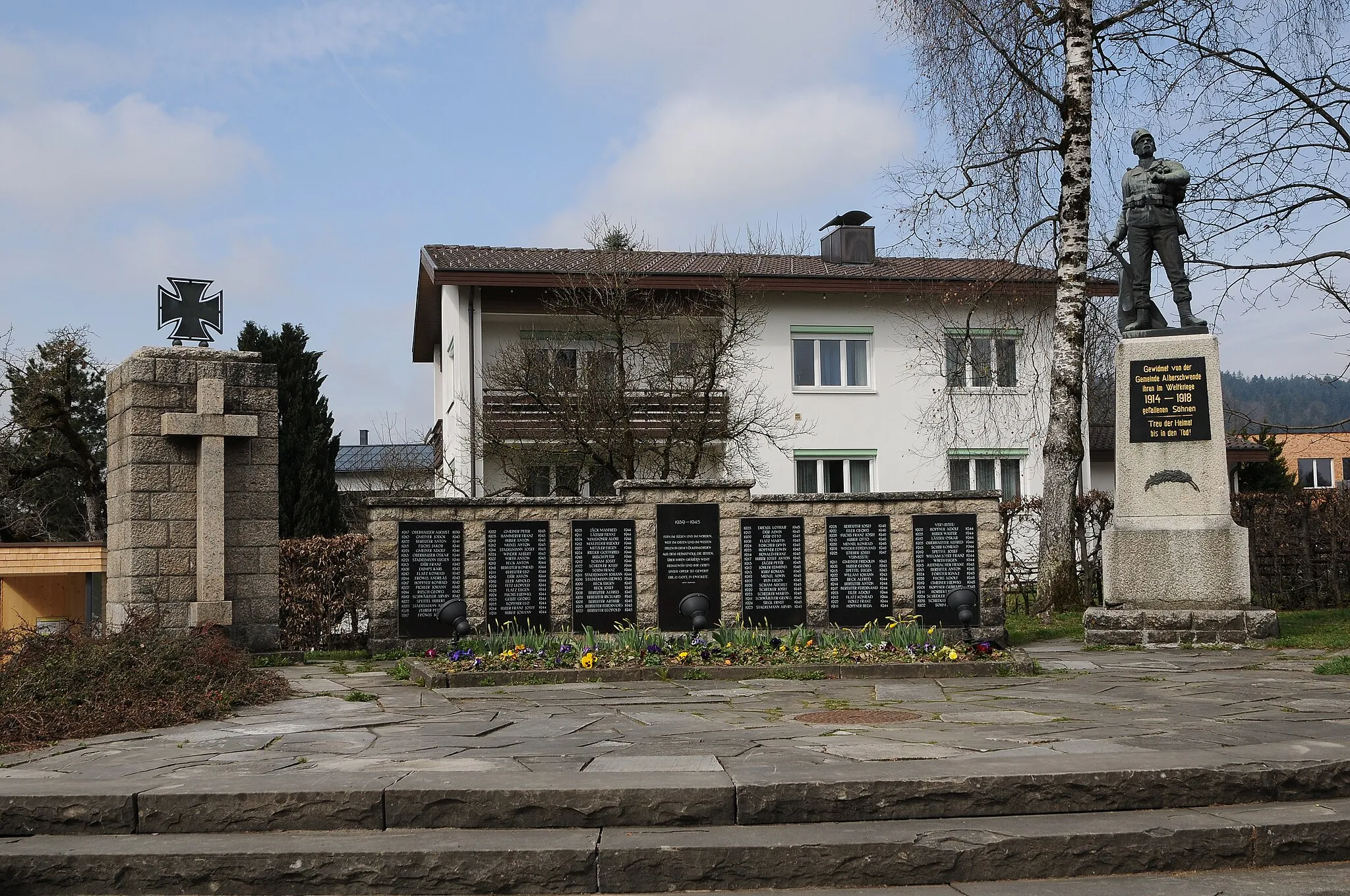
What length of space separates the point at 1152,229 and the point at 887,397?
14.4m

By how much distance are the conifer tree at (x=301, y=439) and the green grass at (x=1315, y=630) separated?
17.6 m

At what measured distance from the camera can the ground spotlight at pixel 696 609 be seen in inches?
476

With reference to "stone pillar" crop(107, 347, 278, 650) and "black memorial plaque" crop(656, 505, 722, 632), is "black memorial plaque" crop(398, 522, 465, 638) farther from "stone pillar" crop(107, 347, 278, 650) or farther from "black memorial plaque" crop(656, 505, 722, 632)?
"black memorial plaque" crop(656, 505, 722, 632)

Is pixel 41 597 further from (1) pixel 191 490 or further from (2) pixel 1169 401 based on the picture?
(2) pixel 1169 401

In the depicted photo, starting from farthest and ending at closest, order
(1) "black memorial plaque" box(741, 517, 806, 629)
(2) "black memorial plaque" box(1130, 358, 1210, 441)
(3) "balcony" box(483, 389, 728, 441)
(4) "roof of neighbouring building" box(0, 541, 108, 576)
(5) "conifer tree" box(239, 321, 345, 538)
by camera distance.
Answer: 1. (5) "conifer tree" box(239, 321, 345, 538)
2. (3) "balcony" box(483, 389, 728, 441)
3. (2) "black memorial plaque" box(1130, 358, 1210, 441)
4. (1) "black memorial plaque" box(741, 517, 806, 629)
5. (4) "roof of neighbouring building" box(0, 541, 108, 576)

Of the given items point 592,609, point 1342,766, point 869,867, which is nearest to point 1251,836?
point 1342,766

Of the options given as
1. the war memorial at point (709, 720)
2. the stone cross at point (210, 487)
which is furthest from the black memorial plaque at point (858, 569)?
the stone cross at point (210, 487)

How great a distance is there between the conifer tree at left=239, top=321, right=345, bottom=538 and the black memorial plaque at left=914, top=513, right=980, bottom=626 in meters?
15.1

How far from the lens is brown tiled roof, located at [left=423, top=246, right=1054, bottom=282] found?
1005 inches

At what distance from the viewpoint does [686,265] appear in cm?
2833

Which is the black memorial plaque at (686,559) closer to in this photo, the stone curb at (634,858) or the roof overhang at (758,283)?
the stone curb at (634,858)

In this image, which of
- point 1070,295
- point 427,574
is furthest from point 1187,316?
point 427,574

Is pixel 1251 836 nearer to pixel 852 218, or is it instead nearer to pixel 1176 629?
pixel 1176 629

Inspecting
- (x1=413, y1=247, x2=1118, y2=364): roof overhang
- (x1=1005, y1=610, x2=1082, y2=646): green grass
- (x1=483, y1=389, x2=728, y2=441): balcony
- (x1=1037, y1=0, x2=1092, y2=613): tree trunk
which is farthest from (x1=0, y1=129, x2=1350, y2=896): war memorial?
(x1=413, y1=247, x2=1118, y2=364): roof overhang
